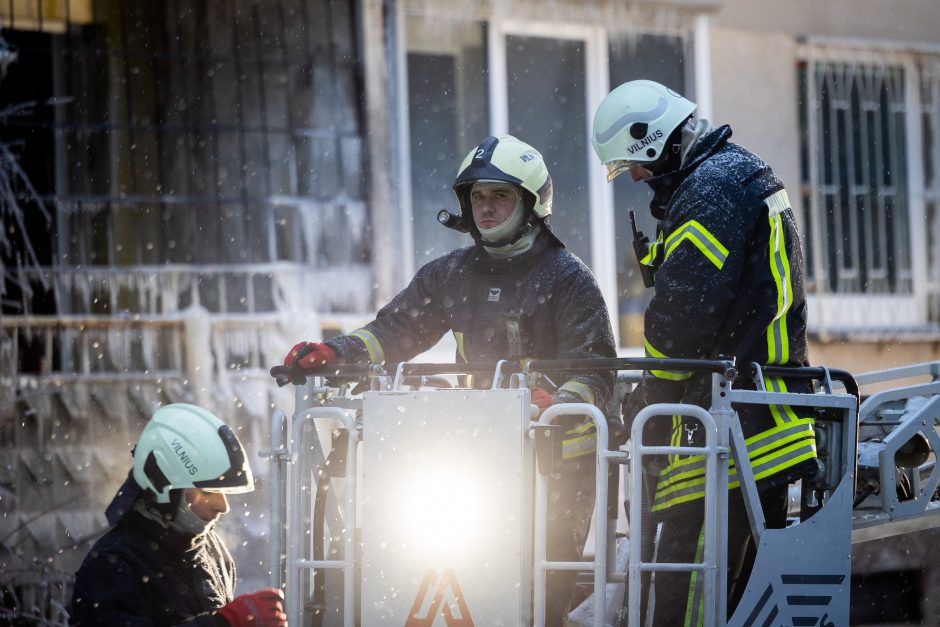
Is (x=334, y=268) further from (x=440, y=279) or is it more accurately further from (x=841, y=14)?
(x=841, y=14)

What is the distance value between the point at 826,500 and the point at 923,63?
7631 mm

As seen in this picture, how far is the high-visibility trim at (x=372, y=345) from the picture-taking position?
5.34 meters

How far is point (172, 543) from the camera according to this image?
15.1 ft

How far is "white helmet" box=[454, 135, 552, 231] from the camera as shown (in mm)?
5355

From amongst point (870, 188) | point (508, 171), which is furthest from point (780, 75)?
point (508, 171)

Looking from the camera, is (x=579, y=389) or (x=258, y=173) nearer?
(x=579, y=389)

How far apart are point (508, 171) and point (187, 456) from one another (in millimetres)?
1741

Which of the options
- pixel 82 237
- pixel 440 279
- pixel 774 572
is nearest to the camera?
pixel 774 572

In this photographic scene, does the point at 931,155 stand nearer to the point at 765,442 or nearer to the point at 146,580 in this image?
the point at 765,442

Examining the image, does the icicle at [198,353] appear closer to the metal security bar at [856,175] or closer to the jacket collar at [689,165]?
the jacket collar at [689,165]

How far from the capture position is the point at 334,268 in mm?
9297

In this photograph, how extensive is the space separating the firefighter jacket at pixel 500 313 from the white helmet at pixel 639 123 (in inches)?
22.3

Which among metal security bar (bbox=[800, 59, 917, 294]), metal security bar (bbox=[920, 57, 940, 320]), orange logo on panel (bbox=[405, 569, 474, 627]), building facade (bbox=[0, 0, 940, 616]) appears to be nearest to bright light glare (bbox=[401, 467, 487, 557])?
orange logo on panel (bbox=[405, 569, 474, 627])

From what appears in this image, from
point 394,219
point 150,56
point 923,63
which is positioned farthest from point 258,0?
point 923,63
